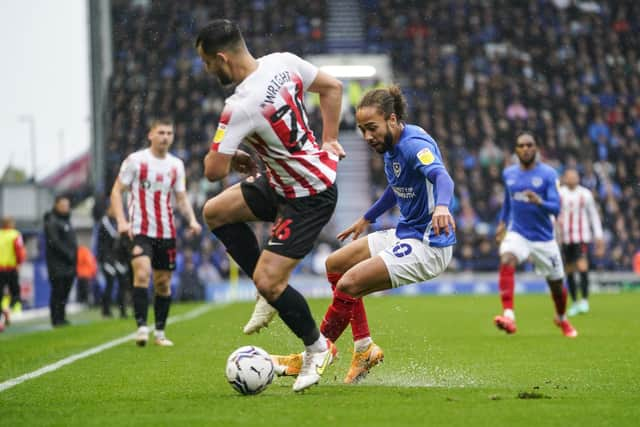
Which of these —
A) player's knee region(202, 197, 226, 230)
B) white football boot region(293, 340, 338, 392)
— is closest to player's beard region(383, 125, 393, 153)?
player's knee region(202, 197, 226, 230)

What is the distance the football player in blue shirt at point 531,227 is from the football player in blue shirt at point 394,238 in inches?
187

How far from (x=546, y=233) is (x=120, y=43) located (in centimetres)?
2453

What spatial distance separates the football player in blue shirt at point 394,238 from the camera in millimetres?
6707

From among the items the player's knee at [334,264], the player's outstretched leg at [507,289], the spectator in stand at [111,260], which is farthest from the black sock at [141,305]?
the spectator in stand at [111,260]

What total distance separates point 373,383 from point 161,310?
14.7 ft

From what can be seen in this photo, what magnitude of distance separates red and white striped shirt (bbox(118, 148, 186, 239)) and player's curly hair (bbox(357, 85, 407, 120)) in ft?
14.8

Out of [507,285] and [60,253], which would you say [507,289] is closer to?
[507,285]

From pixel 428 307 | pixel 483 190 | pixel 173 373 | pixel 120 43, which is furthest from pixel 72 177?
pixel 173 373

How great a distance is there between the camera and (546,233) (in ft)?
38.7

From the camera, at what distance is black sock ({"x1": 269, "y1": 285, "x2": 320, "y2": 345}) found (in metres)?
6.21

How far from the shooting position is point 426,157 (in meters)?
6.66

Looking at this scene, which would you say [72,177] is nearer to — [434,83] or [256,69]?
[434,83]

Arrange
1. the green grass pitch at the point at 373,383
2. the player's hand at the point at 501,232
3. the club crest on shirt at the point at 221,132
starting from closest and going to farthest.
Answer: the green grass pitch at the point at 373,383
the club crest on shirt at the point at 221,132
the player's hand at the point at 501,232

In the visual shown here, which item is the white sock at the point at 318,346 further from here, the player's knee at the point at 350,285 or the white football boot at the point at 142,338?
the white football boot at the point at 142,338
